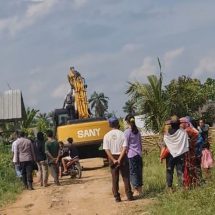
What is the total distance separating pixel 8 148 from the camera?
2467 centimetres

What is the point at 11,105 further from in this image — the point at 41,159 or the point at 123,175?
the point at 123,175

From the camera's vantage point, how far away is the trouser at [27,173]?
16422mm

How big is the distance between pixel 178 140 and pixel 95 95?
93637 mm

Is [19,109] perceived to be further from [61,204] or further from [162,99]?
[61,204]

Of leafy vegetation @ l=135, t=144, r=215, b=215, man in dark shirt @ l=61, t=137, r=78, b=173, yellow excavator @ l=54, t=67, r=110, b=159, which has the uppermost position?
yellow excavator @ l=54, t=67, r=110, b=159

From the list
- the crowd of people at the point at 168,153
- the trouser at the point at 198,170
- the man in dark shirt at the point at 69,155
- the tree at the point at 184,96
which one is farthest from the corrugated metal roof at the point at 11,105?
the trouser at the point at 198,170

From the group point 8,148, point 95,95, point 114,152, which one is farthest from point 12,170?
point 95,95

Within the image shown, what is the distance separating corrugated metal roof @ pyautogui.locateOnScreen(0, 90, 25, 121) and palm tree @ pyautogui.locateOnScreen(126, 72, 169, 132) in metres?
13.9

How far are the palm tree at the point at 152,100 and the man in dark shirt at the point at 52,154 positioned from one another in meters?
7.40

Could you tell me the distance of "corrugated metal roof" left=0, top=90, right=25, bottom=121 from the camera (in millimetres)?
36469

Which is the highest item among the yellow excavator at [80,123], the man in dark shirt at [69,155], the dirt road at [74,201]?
the yellow excavator at [80,123]

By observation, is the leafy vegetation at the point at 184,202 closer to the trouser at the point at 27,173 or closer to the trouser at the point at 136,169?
the trouser at the point at 136,169

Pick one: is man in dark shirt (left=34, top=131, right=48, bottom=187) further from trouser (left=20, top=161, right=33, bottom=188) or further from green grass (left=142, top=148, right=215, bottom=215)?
green grass (left=142, top=148, right=215, bottom=215)

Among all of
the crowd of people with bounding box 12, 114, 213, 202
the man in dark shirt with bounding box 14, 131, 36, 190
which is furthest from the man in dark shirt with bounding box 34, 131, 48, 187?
the crowd of people with bounding box 12, 114, 213, 202
